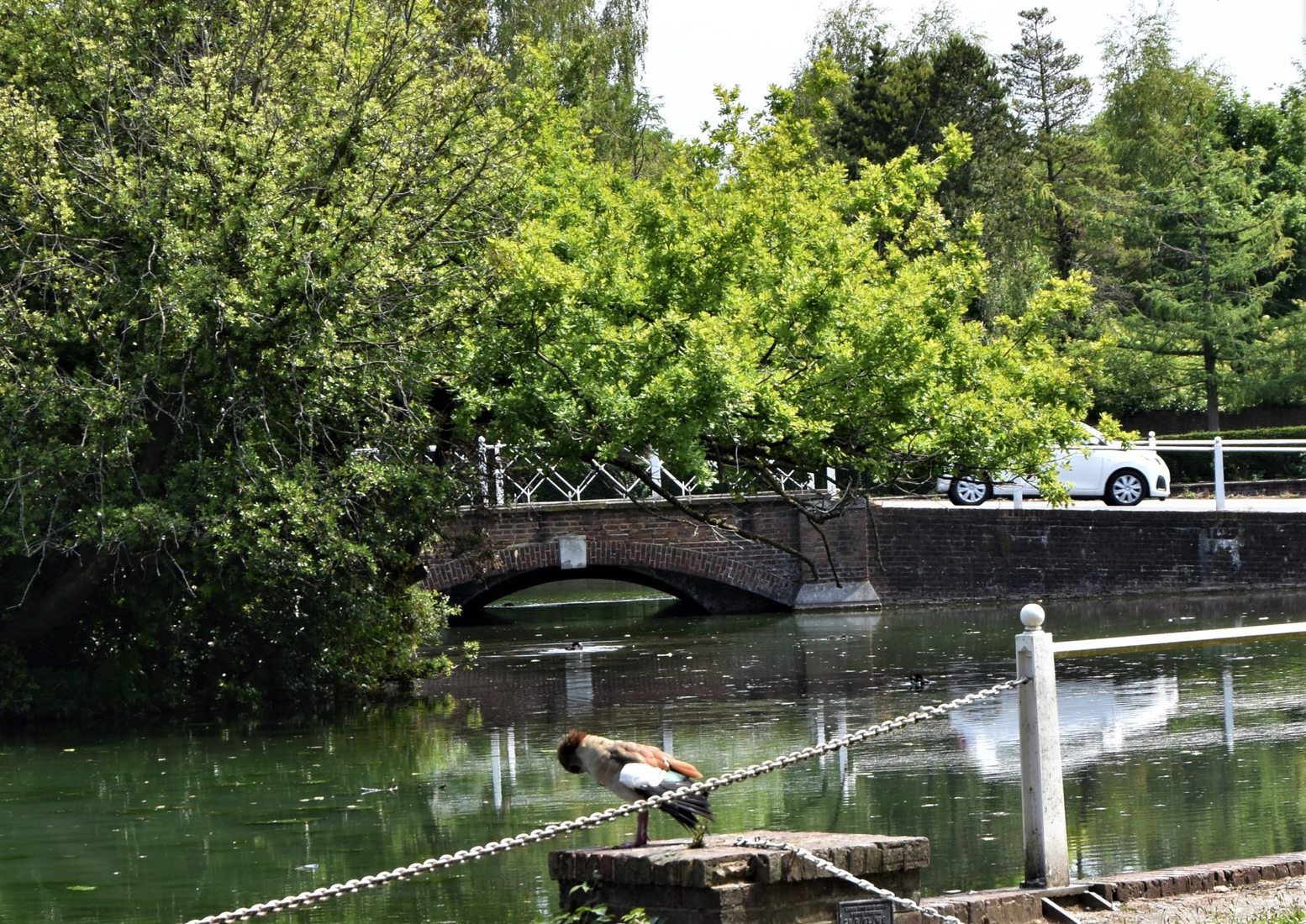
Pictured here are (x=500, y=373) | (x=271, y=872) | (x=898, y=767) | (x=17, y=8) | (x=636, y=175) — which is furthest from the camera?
(x=636, y=175)

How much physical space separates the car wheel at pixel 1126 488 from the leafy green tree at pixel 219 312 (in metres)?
16.8

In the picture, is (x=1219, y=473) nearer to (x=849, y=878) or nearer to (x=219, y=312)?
(x=219, y=312)

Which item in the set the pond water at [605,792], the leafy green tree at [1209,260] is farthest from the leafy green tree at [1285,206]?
the pond water at [605,792]

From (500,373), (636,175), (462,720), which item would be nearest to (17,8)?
(500,373)

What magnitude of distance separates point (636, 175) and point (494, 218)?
55.5ft

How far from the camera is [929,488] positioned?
35969mm

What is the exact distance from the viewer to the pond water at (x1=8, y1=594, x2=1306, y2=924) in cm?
996

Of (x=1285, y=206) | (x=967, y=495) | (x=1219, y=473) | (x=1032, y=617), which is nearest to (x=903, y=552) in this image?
(x=967, y=495)

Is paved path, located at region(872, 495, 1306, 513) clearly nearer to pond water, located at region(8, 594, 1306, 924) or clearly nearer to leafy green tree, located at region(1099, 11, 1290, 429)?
pond water, located at region(8, 594, 1306, 924)

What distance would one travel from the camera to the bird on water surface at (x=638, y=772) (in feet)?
22.3

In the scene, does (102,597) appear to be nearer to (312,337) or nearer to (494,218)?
(312,337)

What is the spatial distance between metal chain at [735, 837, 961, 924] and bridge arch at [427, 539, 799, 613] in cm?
2146

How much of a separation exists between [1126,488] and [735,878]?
27.3 meters

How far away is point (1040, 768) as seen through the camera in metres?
7.60
